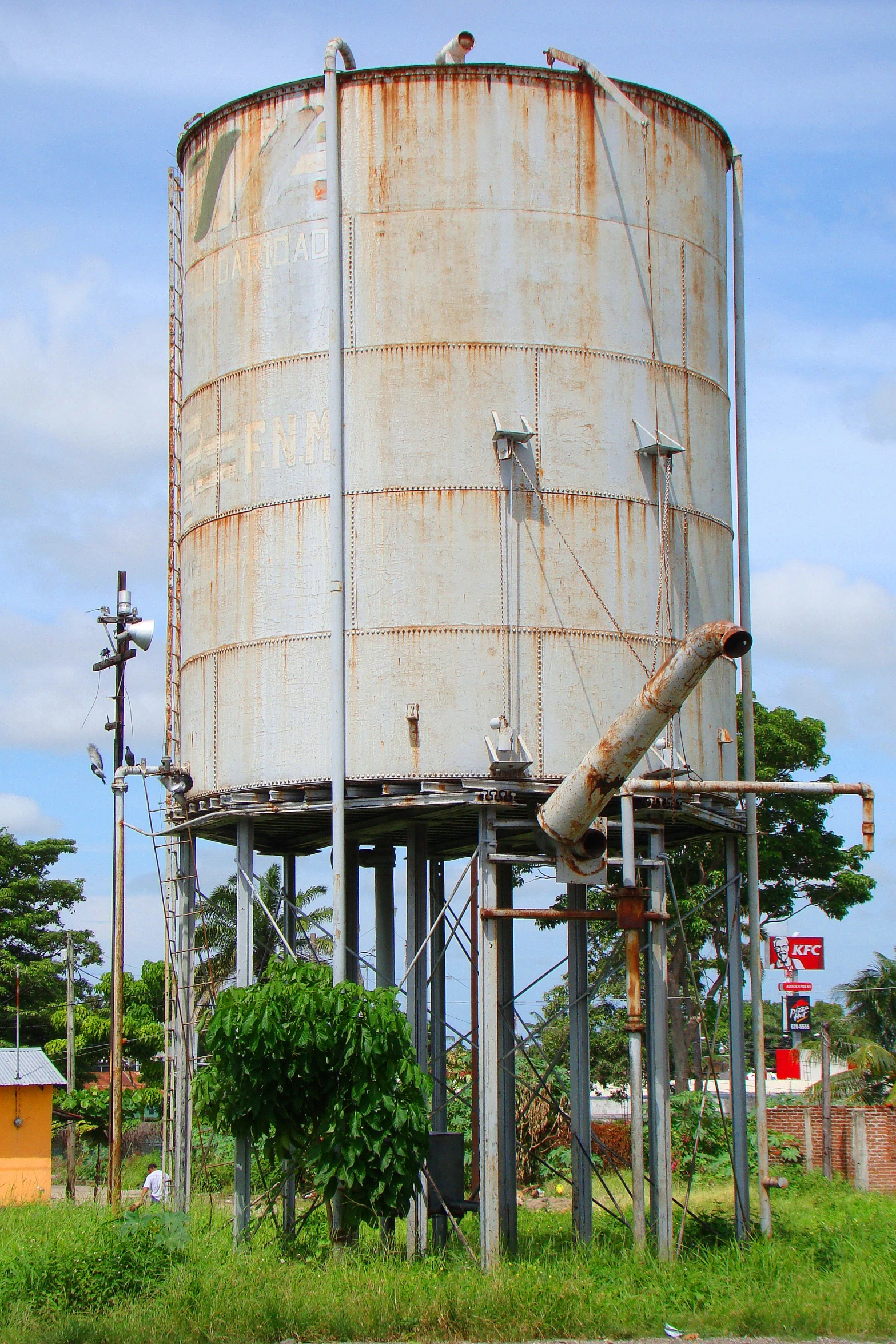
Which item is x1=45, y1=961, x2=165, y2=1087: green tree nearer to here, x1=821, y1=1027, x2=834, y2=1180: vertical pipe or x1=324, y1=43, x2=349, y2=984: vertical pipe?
x1=821, y1=1027, x2=834, y2=1180: vertical pipe

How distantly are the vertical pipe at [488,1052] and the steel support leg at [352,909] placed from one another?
3959mm

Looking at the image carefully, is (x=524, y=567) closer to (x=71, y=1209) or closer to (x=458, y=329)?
(x=458, y=329)

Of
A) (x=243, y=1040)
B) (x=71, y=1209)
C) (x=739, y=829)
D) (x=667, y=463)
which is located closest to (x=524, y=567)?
(x=667, y=463)

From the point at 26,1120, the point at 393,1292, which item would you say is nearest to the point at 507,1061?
the point at 393,1292

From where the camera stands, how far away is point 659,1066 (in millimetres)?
19391

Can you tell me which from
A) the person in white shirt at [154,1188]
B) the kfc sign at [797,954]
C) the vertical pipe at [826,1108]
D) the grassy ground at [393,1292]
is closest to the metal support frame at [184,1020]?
the grassy ground at [393,1292]

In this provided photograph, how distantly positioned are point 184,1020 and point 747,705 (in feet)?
28.1

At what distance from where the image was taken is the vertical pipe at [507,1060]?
20.7 metres

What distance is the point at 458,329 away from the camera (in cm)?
1978

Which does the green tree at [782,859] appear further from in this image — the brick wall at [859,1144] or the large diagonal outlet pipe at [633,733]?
the large diagonal outlet pipe at [633,733]

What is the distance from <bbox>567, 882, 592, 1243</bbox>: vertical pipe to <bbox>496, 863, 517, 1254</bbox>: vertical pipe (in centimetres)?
81

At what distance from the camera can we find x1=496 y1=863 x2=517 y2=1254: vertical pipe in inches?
814

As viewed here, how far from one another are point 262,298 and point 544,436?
4154mm

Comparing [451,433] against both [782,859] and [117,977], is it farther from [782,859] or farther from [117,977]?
[782,859]
